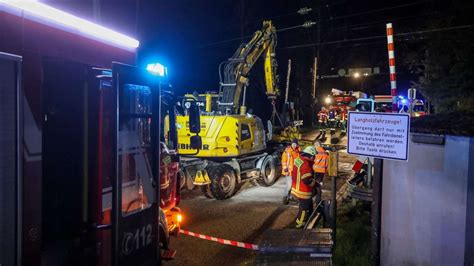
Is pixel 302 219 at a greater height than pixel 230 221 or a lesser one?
greater

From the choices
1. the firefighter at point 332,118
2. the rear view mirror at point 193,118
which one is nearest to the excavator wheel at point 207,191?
the rear view mirror at point 193,118

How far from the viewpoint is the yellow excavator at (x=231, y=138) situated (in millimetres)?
11359

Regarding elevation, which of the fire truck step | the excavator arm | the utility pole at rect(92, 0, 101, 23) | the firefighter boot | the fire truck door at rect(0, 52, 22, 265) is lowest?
the firefighter boot

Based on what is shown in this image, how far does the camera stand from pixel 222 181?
442 inches

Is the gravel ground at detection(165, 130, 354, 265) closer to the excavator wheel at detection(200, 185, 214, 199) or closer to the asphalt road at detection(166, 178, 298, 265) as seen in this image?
the asphalt road at detection(166, 178, 298, 265)

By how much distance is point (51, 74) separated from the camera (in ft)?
13.4

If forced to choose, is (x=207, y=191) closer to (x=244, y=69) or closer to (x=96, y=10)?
(x=244, y=69)

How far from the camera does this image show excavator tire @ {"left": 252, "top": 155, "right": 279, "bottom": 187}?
13010mm

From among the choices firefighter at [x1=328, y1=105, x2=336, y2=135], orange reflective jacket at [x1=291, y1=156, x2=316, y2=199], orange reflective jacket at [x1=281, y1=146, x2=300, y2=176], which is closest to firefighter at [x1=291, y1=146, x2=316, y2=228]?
orange reflective jacket at [x1=291, y1=156, x2=316, y2=199]

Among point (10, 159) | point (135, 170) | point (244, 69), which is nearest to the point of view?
point (10, 159)

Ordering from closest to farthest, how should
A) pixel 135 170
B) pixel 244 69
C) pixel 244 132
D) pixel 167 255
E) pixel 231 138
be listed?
1. pixel 135 170
2. pixel 167 255
3. pixel 231 138
4. pixel 244 132
5. pixel 244 69

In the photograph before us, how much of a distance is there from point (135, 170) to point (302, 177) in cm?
477

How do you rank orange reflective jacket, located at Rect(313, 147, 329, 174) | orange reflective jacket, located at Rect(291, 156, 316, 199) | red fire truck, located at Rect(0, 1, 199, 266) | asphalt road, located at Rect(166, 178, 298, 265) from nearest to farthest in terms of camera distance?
red fire truck, located at Rect(0, 1, 199, 266), asphalt road, located at Rect(166, 178, 298, 265), orange reflective jacket, located at Rect(291, 156, 316, 199), orange reflective jacket, located at Rect(313, 147, 329, 174)

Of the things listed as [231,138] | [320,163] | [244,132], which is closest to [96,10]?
[320,163]
